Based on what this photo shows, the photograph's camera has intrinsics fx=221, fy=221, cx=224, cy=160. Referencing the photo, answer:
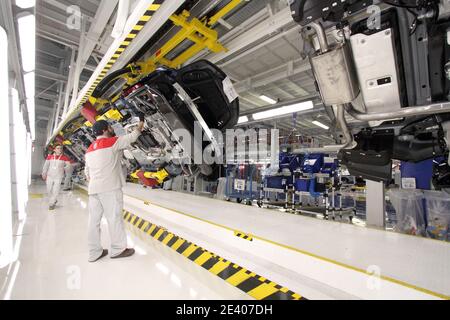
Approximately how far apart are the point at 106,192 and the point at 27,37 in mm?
2189


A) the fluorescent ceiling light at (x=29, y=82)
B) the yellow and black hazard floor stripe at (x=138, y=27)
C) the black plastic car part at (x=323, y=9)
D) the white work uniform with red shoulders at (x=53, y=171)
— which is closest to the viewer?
the black plastic car part at (x=323, y=9)

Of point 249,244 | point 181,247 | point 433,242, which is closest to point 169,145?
point 181,247

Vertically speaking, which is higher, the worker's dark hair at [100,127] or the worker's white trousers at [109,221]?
the worker's dark hair at [100,127]

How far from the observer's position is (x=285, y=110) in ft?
18.8

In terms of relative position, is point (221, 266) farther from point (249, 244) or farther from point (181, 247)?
point (181, 247)

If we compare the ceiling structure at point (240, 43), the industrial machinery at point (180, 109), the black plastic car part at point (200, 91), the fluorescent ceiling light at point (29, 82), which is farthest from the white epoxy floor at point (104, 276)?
the fluorescent ceiling light at point (29, 82)

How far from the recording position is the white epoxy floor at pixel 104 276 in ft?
5.94

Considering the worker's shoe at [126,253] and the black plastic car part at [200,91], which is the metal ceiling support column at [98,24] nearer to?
the black plastic car part at [200,91]

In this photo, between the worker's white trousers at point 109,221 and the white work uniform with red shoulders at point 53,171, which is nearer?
the worker's white trousers at point 109,221

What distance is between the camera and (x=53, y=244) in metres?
3.00

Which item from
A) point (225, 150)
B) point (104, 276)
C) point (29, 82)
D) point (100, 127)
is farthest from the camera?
point (29, 82)

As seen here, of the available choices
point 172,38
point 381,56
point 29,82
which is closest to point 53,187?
point 29,82

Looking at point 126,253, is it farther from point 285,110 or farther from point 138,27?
point 285,110

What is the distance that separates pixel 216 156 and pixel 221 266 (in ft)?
6.11
